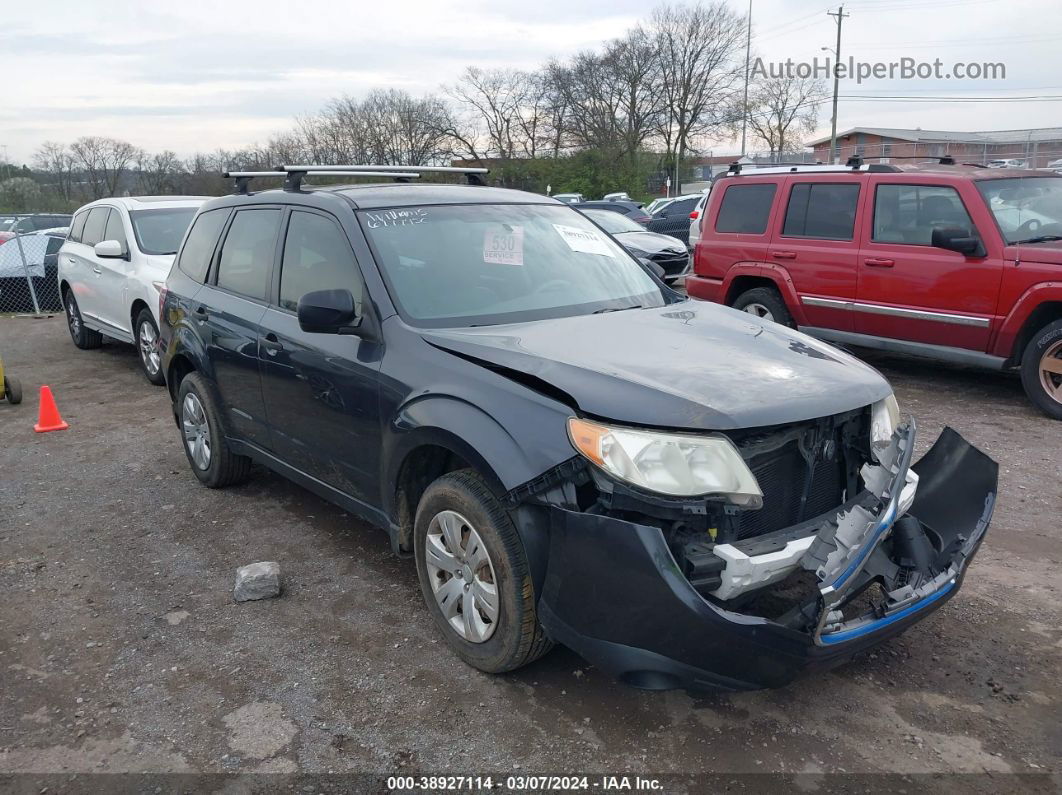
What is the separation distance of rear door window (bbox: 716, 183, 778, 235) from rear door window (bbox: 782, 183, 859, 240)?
273 millimetres

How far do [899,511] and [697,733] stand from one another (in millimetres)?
1070

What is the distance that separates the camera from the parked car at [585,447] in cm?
261

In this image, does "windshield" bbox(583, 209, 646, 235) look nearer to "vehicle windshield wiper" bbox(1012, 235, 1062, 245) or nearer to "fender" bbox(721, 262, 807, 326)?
"fender" bbox(721, 262, 807, 326)

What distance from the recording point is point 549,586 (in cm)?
276

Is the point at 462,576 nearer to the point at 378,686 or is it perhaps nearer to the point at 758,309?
the point at 378,686

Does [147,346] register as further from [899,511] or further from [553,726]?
[899,511]

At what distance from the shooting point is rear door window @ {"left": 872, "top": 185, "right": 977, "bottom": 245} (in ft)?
22.9

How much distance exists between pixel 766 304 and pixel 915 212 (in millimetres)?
1658

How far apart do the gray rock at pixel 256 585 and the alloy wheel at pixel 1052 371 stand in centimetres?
574

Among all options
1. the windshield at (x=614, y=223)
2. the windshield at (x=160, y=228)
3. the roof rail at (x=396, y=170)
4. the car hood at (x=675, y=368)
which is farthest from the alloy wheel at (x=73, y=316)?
the car hood at (x=675, y=368)

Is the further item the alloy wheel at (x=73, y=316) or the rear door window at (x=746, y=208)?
the alloy wheel at (x=73, y=316)

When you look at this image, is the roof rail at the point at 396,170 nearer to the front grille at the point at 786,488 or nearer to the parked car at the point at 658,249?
the front grille at the point at 786,488

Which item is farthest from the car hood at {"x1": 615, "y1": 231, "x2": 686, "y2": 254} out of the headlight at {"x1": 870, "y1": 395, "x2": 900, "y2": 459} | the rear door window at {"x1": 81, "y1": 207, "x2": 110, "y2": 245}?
the headlight at {"x1": 870, "y1": 395, "x2": 900, "y2": 459}

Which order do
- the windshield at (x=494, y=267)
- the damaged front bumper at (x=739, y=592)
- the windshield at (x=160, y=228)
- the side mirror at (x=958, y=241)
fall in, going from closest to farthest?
1. the damaged front bumper at (x=739, y=592)
2. the windshield at (x=494, y=267)
3. the side mirror at (x=958, y=241)
4. the windshield at (x=160, y=228)
